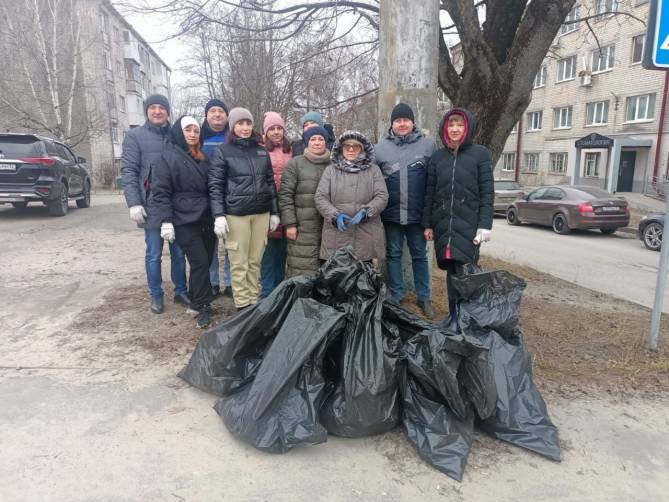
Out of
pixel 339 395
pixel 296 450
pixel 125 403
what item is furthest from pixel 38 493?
pixel 339 395

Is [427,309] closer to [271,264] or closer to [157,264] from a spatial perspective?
[271,264]

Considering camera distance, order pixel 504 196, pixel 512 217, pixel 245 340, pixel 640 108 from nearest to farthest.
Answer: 1. pixel 245 340
2. pixel 512 217
3. pixel 504 196
4. pixel 640 108

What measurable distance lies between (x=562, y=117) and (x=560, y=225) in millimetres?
21151

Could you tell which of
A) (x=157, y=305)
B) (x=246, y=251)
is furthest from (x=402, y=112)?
(x=157, y=305)

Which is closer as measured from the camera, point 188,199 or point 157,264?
point 188,199


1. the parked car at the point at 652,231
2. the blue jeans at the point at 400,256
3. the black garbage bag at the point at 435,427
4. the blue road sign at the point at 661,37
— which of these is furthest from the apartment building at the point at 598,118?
the black garbage bag at the point at 435,427

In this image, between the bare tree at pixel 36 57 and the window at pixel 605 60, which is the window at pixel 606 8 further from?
the bare tree at pixel 36 57

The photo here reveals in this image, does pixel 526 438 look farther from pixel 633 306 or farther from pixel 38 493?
pixel 633 306

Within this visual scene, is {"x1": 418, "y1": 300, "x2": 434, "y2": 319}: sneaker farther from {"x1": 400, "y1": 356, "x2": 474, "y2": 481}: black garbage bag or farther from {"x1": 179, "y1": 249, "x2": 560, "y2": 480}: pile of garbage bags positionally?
{"x1": 400, "y1": 356, "x2": 474, "y2": 481}: black garbage bag

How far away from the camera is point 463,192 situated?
377cm

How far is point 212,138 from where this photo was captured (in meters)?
4.61

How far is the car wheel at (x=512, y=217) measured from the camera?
15575 mm

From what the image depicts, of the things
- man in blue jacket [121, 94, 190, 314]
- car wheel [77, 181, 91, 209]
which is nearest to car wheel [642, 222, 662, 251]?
man in blue jacket [121, 94, 190, 314]

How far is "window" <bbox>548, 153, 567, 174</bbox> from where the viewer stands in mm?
30550
